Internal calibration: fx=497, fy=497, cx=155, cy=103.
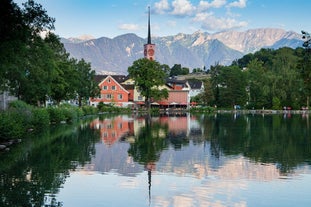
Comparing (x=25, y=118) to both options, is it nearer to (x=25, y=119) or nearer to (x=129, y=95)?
(x=25, y=119)

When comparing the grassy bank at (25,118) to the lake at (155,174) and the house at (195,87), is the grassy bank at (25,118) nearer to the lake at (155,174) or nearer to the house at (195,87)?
the lake at (155,174)

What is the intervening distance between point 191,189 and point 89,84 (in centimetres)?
8529

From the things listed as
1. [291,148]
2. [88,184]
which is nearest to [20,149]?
[88,184]

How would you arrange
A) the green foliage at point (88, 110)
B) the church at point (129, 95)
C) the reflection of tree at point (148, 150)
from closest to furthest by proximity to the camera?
1. the reflection of tree at point (148, 150)
2. the green foliage at point (88, 110)
3. the church at point (129, 95)

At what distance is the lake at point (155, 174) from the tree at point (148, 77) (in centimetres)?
8116

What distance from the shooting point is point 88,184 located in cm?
1825

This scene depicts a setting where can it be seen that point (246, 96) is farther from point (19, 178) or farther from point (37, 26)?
point (19, 178)

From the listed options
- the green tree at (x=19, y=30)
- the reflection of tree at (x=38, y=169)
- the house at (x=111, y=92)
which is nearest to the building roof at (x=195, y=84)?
the house at (x=111, y=92)

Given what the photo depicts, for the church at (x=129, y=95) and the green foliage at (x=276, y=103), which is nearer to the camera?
the green foliage at (x=276, y=103)

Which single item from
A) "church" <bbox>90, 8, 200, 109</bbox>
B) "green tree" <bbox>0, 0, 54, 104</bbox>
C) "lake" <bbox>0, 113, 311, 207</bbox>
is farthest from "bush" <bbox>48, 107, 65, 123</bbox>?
"church" <bbox>90, 8, 200, 109</bbox>

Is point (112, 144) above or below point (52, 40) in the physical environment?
below

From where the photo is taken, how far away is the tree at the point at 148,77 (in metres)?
115

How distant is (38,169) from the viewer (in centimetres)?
2177

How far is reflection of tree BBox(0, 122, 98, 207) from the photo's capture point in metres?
15.8
